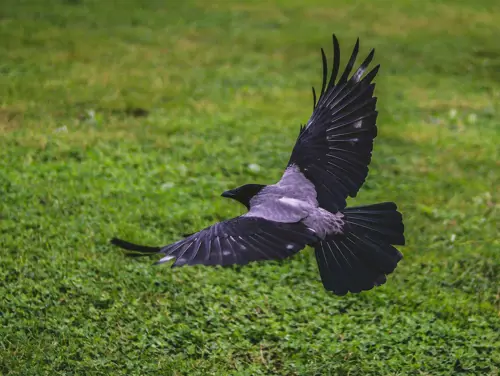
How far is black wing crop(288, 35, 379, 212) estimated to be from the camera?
507 cm

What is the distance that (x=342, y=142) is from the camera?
516 cm

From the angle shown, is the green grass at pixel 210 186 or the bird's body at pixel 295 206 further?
the green grass at pixel 210 186

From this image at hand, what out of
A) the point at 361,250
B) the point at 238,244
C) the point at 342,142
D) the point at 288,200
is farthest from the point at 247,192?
the point at 238,244

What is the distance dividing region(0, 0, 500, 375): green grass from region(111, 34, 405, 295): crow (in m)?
0.71

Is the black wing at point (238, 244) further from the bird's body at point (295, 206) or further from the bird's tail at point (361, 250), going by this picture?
the bird's tail at point (361, 250)

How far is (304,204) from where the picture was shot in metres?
4.84

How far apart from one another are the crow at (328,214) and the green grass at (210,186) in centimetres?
71

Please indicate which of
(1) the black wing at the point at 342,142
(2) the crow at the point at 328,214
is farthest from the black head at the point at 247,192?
(1) the black wing at the point at 342,142

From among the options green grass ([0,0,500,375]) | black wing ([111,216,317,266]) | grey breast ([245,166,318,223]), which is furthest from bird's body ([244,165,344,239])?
green grass ([0,0,500,375])

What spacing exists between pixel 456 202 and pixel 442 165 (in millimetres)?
1068

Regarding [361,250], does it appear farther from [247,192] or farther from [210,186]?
[210,186]

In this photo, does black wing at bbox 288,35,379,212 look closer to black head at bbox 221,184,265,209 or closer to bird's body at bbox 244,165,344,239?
bird's body at bbox 244,165,344,239

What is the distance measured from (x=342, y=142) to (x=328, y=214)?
0.53 metres

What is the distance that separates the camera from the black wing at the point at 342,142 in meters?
5.07
